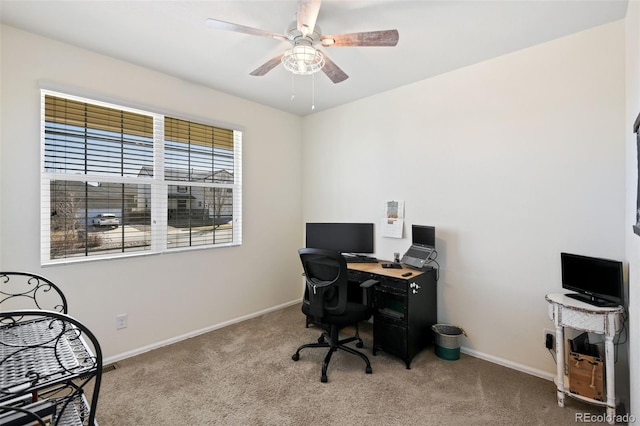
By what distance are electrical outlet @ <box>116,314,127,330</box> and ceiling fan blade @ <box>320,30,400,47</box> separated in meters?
2.85

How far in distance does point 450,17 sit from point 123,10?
2.23 m

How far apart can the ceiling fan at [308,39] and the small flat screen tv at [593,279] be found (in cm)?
199

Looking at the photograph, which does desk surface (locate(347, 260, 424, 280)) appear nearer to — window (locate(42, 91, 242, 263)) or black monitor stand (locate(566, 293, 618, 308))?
black monitor stand (locate(566, 293, 618, 308))

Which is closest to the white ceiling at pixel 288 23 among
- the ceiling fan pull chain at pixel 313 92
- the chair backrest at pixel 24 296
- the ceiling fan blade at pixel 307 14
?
the ceiling fan pull chain at pixel 313 92

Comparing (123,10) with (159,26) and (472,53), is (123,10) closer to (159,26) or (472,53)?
(159,26)

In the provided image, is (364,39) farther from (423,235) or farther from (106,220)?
(106,220)

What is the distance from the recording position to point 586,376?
1993 mm

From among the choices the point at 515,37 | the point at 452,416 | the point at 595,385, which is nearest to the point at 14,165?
the point at 452,416

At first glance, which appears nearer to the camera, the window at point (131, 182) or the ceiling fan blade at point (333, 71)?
the ceiling fan blade at point (333, 71)

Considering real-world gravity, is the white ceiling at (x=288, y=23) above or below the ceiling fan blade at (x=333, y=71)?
above

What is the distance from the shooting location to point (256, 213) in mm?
3822

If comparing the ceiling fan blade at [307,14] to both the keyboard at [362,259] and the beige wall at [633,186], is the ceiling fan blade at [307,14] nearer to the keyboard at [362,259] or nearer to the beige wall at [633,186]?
the beige wall at [633,186]

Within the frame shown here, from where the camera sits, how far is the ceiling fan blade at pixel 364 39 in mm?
1806

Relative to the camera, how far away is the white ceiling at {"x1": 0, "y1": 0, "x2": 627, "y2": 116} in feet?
6.48
